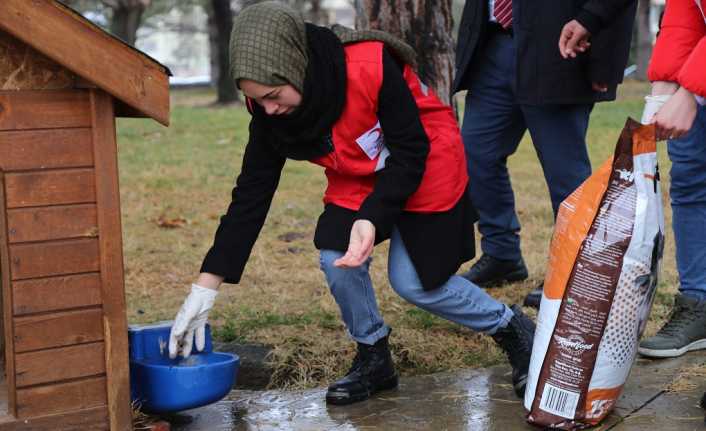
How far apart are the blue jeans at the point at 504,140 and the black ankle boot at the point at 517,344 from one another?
33.5 inches

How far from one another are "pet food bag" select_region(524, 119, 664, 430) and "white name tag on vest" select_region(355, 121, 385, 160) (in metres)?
0.56

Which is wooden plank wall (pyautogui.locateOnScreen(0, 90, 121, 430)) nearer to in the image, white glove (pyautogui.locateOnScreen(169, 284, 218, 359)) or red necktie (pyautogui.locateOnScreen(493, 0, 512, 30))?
white glove (pyautogui.locateOnScreen(169, 284, 218, 359))

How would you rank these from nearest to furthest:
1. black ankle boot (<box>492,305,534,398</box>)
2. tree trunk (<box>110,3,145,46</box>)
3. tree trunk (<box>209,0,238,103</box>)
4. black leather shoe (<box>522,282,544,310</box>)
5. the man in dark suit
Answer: black ankle boot (<box>492,305,534,398</box>) < the man in dark suit < black leather shoe (<box>522,282,544,310</box>) < tree trunk (<box>209,0,238,103</box>) < tree trunk (<box>110,3,145,46</box>)

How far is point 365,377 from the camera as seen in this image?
3.32 m

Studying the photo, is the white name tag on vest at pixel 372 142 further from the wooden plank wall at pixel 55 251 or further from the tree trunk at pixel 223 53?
the tree trunk at pixel 223 53

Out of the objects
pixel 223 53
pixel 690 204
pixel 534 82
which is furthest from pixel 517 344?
pixel 223 53

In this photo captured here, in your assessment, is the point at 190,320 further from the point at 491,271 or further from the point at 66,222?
the point at 491,271

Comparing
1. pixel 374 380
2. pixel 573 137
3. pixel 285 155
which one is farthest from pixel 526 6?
pixel 374 380

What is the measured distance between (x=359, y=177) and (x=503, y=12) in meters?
1.25

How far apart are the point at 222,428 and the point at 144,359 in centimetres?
32

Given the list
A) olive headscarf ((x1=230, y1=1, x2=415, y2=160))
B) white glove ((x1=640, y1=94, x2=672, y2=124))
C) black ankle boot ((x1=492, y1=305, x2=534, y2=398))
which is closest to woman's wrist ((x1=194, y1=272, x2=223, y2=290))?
olive headscarf ((x1=230, y1=1, x2=415, y2=160))

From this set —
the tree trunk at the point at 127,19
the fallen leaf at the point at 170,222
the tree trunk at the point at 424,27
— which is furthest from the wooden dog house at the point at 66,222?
the tree trunk at the point at 127,19

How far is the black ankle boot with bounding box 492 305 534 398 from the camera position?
3.26m

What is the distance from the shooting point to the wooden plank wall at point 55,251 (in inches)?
109
